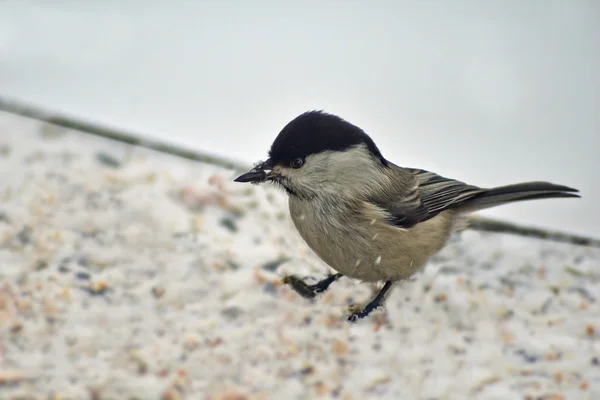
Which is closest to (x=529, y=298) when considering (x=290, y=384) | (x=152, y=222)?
(x=290, y=384)

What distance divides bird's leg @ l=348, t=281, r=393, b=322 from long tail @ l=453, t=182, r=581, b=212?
281 millimetres

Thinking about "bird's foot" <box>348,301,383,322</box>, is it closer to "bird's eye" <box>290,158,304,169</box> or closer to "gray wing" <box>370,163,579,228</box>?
"gray wing" <box>370,163,579,228</box>

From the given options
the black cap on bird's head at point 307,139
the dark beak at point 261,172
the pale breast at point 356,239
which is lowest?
the pale breast at point 356,239

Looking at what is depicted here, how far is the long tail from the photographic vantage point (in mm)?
1491

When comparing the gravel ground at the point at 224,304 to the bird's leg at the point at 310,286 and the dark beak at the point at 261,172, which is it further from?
the dark beak at the point at 261,172

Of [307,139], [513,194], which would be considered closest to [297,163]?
[307,139]

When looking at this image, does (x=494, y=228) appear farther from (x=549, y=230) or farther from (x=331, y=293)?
(x=331, y=293)

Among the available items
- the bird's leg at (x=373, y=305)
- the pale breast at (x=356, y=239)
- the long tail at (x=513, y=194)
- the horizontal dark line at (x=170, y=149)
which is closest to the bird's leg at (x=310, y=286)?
the bird's leg at (x=373, y=305)

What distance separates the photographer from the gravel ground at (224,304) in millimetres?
1379

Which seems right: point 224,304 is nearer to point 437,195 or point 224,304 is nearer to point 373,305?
point 373,305

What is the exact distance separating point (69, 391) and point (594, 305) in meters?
1.45

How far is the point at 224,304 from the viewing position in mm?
1609

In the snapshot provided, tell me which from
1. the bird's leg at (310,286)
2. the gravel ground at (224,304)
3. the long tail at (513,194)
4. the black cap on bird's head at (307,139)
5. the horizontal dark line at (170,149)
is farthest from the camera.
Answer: the horizontal dark line at (170,149)

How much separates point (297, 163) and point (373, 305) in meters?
0.48
